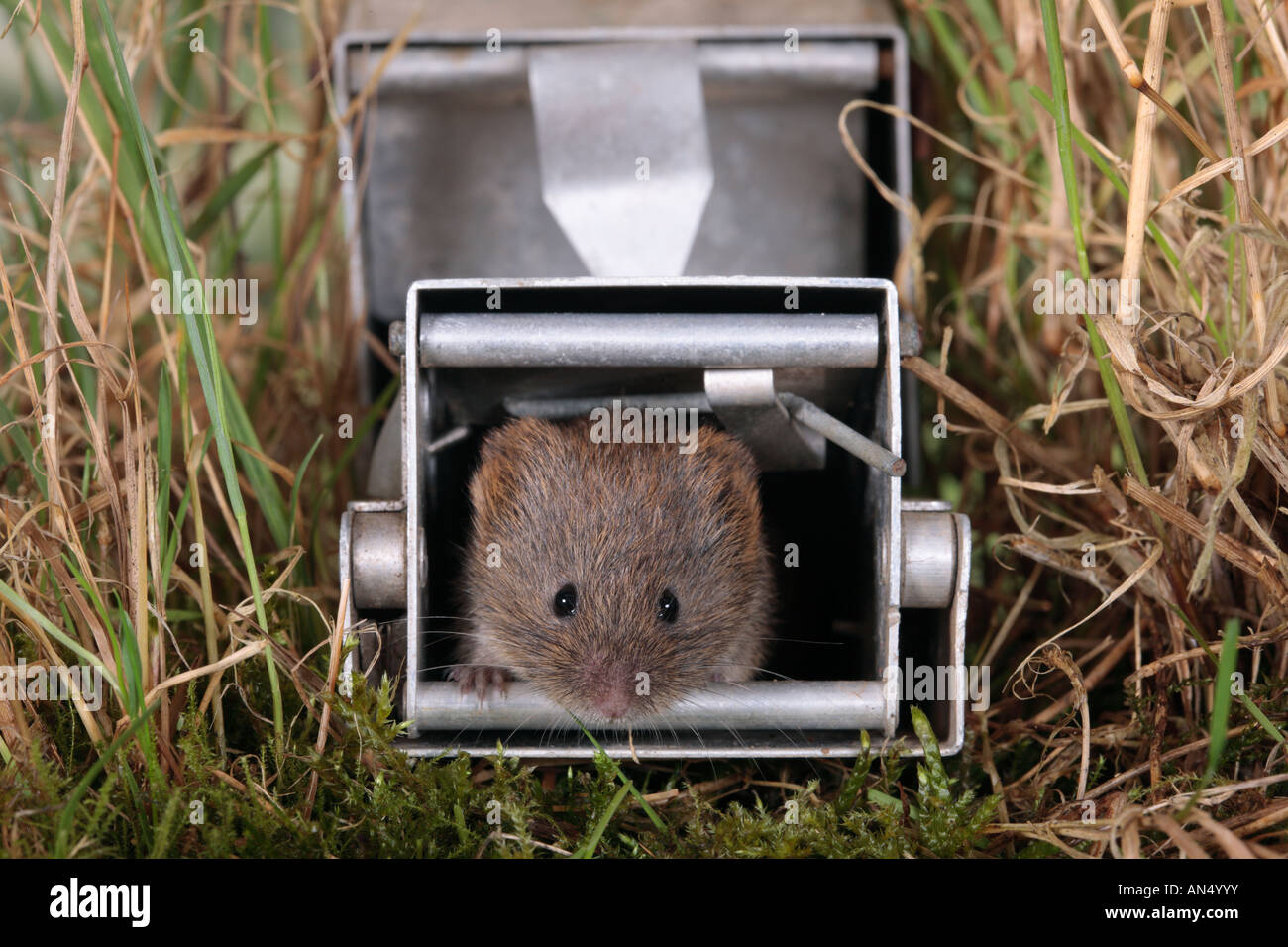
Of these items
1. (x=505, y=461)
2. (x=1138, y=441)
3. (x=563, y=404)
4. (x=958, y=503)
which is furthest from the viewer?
(x=958, y=503)

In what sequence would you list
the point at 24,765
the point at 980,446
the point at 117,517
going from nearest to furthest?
1. the point at 24,765
2. the point at 117,517
3. the point at 980,446

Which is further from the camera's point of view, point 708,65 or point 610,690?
point 708,65

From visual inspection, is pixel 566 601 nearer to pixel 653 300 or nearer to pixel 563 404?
pixel 563 404

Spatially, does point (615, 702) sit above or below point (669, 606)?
below

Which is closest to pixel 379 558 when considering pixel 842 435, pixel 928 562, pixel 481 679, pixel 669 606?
pixel 481 679

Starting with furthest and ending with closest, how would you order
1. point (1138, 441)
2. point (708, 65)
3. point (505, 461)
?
1. point (708, 65)
2. point (1138, 441)
3. point (505, 461)

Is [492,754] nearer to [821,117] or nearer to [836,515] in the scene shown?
[836,515]
